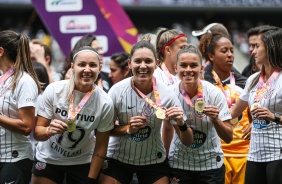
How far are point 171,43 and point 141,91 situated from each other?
1.24 meters

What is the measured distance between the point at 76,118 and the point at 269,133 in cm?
170

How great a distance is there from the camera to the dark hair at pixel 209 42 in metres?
6.59

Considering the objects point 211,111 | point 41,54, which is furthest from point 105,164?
point 41,54

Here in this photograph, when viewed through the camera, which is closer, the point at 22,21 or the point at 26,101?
the point at 26,101

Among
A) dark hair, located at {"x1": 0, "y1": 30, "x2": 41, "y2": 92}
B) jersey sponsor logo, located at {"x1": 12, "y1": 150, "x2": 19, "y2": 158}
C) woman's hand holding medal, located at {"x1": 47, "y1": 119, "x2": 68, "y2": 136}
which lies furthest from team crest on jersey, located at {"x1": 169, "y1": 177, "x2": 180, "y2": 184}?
dark hair, located at {"x1": 0, "y1": 30, "x2": 41, "y2": 92}

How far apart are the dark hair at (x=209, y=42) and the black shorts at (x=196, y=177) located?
1.62 metres

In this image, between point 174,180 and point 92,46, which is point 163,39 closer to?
point 92,46

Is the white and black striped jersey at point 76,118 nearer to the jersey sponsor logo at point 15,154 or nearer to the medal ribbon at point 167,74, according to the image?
the jersey sponsor logo at point 15,154

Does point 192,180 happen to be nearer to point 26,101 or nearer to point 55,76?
point 26,101

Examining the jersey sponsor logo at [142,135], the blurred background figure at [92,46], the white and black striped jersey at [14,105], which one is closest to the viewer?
the white and black striped jersey at [14,105]

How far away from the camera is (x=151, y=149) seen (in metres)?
5.41

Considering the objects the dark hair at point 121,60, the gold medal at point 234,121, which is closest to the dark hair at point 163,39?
the dark hair at point 121,60

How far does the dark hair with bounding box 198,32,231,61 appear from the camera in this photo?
659 cm

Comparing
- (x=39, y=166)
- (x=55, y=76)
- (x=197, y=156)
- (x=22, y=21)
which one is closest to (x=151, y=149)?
(x=197, y=156)
